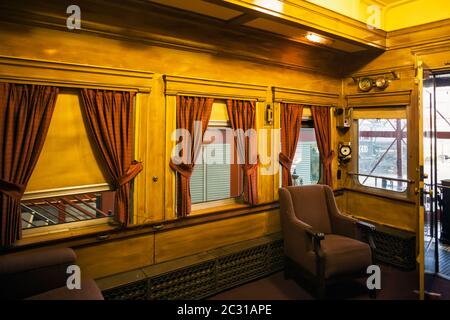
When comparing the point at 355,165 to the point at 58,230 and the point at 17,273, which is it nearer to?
the point at 58,230

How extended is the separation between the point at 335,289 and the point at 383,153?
6.67ft

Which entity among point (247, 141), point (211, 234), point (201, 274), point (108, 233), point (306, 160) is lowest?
point (201, 274)

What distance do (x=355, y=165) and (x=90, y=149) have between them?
3.45 m

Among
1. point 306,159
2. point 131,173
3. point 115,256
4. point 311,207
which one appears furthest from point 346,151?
point 115,256

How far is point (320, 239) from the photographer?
2.66 m

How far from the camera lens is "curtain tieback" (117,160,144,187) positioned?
242cm

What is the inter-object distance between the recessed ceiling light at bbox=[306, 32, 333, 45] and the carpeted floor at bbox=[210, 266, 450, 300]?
260cm

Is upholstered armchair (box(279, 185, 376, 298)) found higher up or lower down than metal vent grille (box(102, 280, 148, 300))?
higher up

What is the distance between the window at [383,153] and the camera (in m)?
3.80

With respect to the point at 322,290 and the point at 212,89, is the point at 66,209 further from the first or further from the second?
the point at 322,290

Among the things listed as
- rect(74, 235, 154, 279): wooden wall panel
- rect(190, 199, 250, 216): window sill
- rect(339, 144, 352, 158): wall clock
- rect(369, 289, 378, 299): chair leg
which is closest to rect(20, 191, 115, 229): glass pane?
rect(74, 235, 154, 279): wooden wall panel

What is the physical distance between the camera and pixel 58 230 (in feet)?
7.57

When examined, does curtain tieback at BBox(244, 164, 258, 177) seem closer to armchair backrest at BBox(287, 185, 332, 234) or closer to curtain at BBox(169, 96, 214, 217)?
armchair backrest at BBox(287, 185, 332, 234)
